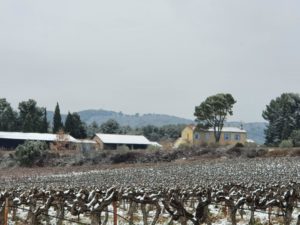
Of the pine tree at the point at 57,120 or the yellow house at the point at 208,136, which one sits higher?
the pine tree at the point at 57,120

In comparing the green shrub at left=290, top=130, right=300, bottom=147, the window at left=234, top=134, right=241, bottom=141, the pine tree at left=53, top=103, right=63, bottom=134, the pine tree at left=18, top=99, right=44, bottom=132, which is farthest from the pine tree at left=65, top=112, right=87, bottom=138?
the green shrub at left=290, top=130, right=300, bottom=147

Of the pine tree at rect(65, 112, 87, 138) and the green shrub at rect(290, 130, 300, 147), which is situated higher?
the pine tree at rect(65, 112, 87, 138)

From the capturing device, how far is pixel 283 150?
62.8 metres

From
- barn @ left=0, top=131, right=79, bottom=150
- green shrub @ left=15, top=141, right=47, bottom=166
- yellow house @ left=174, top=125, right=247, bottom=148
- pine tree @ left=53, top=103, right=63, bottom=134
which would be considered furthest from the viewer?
pine tree @ left=53, top=103, right=63, bottom=134

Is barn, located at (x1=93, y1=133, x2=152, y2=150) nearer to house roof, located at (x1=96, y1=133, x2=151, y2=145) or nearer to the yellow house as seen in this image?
house roof, located at (x1=96, y1=133, x2=151, y2=145)

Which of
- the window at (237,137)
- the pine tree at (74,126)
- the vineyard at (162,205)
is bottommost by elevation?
the vineyard at (162,205)

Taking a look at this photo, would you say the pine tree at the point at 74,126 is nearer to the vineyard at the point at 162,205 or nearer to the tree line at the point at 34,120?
the tree line at the point at 34,120

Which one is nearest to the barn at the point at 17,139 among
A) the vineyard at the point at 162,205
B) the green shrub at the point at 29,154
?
the green shrub at the point at 29,154

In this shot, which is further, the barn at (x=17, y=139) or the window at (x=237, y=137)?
the window at (x=237, y=137)

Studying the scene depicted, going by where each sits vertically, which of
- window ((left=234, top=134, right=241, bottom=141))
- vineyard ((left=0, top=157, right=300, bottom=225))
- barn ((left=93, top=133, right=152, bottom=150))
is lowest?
vineyard ((left=0, top=157, right=300, bottom=225))

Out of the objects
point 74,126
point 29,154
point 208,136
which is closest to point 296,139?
point 208,136

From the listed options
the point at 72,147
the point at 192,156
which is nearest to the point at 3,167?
the point at 72,147

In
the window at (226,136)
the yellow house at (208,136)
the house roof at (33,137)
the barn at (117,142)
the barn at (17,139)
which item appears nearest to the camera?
the house roof at (33,137)

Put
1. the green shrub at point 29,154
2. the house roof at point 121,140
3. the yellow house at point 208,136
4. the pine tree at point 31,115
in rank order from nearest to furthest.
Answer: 1. the green shrub at point 29,154
2. the house roof at point 121,140
3. the yellow house at point 208,136
4. the pine tree at point 31,115
